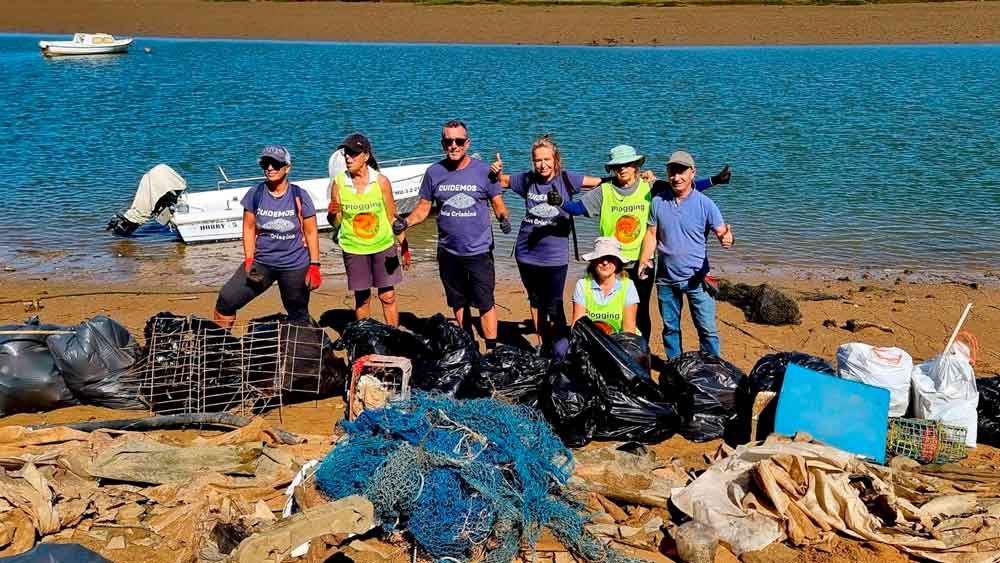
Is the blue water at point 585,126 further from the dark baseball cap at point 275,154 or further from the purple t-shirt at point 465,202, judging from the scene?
the dark baseball cap at point 275,154

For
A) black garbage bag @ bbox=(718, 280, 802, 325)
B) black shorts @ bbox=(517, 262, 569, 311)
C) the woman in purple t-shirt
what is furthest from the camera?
black garbage bag @ bbox=(718, 280, 802, 325)

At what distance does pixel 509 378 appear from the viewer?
639cm

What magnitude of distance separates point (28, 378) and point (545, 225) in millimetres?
3707

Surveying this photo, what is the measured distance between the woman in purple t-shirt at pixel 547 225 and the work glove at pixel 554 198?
0.02 meters

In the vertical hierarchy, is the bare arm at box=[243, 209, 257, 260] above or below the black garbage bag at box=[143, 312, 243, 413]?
above

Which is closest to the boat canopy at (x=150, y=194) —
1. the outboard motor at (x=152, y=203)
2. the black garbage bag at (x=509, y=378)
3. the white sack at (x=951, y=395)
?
the outboard motor at (x=152, y=203)

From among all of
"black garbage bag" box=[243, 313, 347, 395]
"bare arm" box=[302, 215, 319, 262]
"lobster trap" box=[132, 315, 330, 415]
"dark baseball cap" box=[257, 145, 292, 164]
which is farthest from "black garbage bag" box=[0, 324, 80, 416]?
"dark baseball cap" box=[257, 145, 292, 164]

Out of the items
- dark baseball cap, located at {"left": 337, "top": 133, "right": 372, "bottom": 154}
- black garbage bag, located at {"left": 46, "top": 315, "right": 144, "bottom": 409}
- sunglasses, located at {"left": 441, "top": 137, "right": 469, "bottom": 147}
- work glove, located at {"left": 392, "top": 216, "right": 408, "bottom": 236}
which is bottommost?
black garbage bag, located at {"left": 46, "top": 315, "right": 144, "bottom": 409}

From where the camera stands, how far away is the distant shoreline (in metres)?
35.6

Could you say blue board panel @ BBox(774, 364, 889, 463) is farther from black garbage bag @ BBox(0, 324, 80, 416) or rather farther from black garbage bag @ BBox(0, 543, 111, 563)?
black garbage bag @ BBox(0, 324, 80, 416)

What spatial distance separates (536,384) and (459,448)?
1.53m

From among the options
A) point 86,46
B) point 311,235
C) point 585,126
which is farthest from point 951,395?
point 86,46

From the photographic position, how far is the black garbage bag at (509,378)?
6328 mm

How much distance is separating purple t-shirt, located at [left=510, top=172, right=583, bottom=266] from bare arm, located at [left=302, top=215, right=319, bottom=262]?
59.1 inches
